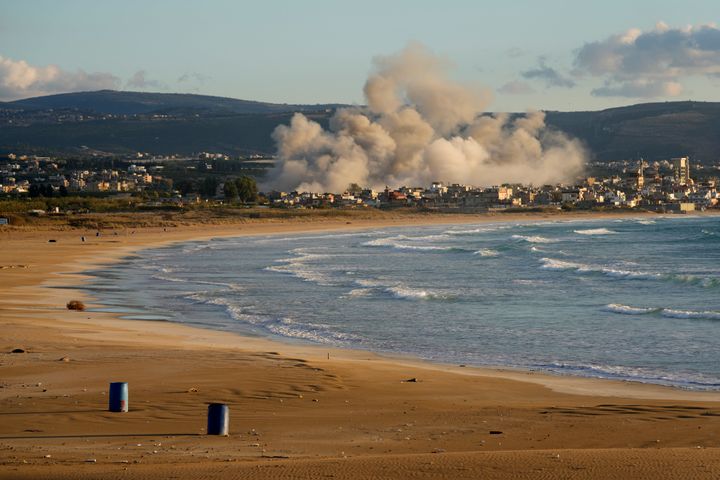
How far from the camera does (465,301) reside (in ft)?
104

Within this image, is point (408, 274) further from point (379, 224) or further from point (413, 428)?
point (379, 224)

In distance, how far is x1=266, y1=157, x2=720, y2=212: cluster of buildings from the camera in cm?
12038

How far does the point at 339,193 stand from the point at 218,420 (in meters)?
116

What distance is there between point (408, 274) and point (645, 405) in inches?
1079

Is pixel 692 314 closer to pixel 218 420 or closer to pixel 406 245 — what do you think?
pixel 218 420

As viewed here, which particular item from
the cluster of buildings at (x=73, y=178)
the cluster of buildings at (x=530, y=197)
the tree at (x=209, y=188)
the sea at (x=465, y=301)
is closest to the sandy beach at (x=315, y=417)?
the sea at (x=465, y=301)

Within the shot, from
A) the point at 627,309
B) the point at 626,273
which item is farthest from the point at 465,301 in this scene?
the point at 626,273

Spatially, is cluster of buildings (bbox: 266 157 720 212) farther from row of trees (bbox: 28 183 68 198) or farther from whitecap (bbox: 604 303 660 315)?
whitecap (bbox: 604 303 660 315)

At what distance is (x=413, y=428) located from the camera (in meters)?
13.1

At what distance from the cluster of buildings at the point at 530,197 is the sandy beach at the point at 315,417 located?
306ft

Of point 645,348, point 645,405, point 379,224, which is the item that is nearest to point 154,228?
point 379,224

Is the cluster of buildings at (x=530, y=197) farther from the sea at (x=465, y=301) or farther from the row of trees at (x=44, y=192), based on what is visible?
the sea at (x=465, y=301)

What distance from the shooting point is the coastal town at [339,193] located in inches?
4648

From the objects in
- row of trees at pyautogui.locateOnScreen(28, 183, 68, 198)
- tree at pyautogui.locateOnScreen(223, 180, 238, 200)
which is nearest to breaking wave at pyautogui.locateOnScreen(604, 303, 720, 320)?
tree at pyautogui.locateOnScreen(223, 180, 238, 200)
